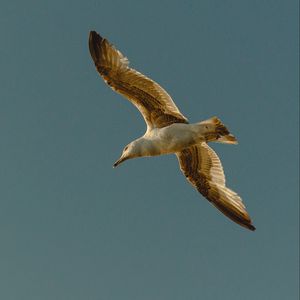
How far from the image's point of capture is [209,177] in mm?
19391

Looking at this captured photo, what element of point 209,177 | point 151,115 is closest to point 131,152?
point 151,115

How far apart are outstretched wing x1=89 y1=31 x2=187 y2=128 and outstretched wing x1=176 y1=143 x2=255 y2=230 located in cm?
149

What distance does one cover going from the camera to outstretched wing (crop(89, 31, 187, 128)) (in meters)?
17.4

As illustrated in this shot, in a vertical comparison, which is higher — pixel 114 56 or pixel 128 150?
pixel 114 56

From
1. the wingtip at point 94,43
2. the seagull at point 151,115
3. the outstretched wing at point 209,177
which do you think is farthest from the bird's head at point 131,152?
the wingtip at point 94,43

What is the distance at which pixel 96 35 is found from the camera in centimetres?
1722

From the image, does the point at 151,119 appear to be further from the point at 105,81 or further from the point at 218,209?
the point at 218,209

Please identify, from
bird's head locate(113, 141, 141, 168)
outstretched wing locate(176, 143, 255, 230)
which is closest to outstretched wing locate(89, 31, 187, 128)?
bird's head locate(113, 141, 141, 168)

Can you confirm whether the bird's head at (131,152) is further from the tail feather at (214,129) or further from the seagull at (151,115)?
the tail feather at (214,129)

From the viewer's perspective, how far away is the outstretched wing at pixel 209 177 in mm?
18969

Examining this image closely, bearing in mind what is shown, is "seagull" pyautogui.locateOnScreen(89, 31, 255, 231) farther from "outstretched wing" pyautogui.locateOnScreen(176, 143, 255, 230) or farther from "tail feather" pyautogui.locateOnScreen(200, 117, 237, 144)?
"outstretched wing" pyautogui.locateOnScreen(176, 143, 255, 230)

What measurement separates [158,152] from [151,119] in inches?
40.9

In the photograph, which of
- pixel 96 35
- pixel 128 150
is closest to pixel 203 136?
pixel 128 150

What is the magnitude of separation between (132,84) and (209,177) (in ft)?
11.8
